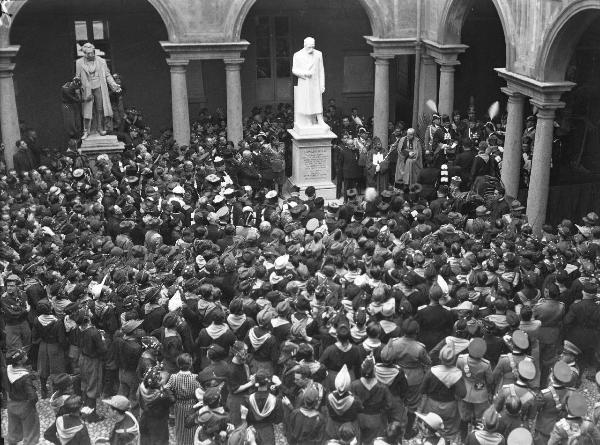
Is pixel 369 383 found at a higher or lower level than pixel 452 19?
lower

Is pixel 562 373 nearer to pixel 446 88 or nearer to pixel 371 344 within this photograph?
pixel 371 344

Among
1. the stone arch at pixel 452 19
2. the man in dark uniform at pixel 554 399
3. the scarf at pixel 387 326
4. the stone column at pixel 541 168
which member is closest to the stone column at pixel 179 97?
the stone arch at pixel 452 19

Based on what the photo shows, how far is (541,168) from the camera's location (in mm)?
16109

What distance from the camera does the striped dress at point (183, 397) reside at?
9.02m

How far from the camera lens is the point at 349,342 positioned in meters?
9.26

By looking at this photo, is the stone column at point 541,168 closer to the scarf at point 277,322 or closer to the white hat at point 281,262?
the white hat at point 281,262

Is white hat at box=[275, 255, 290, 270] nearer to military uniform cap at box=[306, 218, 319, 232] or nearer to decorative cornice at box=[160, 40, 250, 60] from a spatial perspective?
military uniform cap at box=[306, 218, 319, 232]

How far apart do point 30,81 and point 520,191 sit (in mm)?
13976

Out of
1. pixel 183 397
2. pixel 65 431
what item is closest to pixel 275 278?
pixel 183 397

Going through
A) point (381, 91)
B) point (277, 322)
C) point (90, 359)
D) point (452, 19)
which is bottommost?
point (90, 359)

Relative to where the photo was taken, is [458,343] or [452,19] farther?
[452,19]

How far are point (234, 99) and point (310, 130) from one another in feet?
10.3

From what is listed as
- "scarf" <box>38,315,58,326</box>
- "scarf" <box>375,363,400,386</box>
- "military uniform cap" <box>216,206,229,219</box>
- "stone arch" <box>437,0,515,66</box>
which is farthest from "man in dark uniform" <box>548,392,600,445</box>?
"stone arch" <box>437,0,515,66</box>

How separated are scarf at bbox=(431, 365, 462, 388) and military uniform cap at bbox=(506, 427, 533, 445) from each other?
1227 mm
